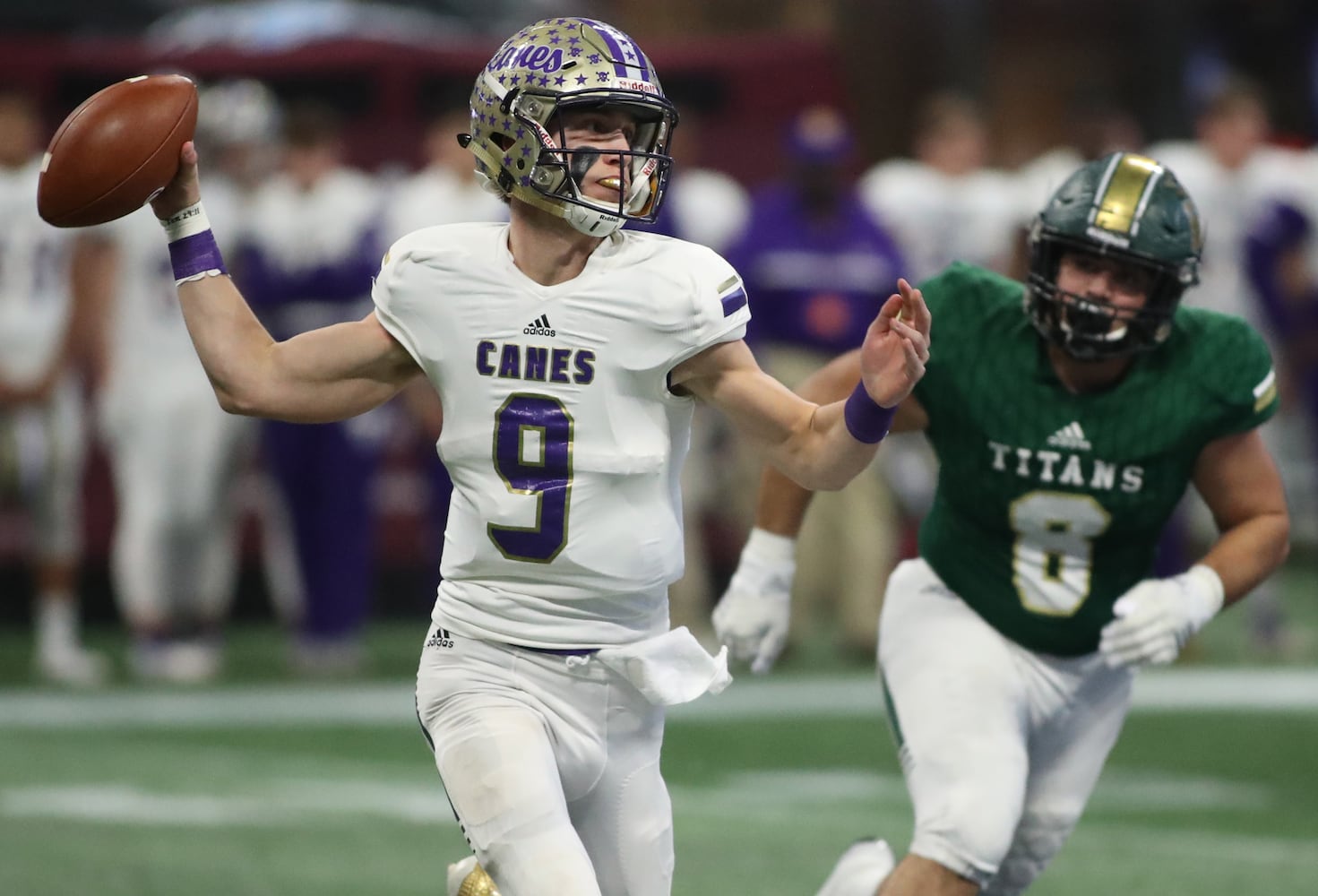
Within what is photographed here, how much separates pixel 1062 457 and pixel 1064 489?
0.21 ft

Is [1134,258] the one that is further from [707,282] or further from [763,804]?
[763,804]

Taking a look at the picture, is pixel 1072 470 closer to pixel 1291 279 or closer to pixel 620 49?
pixel 620 49

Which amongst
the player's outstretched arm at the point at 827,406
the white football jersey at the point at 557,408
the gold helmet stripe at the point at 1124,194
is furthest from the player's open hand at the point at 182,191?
the gold helmet stripe at the point at 1124,194

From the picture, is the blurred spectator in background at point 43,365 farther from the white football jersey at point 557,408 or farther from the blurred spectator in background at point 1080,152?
the white football jersey at point 557,408

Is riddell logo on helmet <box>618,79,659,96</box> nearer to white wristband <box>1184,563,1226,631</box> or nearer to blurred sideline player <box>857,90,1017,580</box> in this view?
white wristband <box>1184,563,1226,631</box>

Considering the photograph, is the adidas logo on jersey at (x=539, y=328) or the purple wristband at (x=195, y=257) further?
the purple wristband at (x=195, y=257)

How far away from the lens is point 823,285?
9.12m

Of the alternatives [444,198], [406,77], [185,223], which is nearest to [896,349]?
[185,223]

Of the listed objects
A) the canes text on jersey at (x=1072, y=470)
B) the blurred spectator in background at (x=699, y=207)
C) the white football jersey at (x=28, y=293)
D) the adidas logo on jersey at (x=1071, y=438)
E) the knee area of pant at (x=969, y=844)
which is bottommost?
the white football jersey at (x=28, y=293)

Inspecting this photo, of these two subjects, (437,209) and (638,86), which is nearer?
(638,86)

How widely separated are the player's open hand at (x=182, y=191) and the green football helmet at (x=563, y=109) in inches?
19.0

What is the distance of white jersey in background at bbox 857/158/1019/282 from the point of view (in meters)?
10.5

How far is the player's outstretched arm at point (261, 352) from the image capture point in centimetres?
387

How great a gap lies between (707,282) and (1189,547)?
30.9 feet
